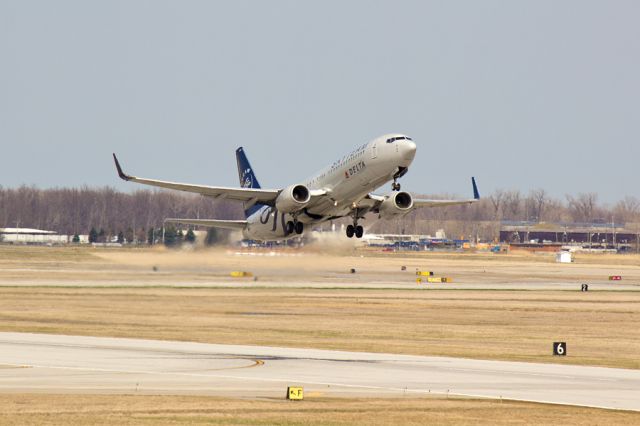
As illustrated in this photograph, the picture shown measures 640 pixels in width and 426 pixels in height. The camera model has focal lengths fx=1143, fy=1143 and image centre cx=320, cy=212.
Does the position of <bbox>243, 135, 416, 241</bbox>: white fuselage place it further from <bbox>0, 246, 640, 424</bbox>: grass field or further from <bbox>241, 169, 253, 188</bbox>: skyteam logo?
<bbox>241, 169, 253, 188</bbox>: skyteam logo

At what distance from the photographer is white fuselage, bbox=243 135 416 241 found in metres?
55.7

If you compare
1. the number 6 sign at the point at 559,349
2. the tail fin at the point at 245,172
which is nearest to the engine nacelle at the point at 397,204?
the tail fin at the point at 245,172

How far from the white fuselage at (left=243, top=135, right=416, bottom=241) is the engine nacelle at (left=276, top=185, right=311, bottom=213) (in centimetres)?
120

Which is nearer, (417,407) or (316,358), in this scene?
(417,407)

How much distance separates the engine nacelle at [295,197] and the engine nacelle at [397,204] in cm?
466

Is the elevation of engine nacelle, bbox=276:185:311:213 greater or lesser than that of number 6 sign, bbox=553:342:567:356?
greater

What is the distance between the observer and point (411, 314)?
192 feet

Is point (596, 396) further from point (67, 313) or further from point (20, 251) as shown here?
point (20, 251)

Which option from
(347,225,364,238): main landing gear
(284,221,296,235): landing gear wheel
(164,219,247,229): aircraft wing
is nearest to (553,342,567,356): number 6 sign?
(347,225,364,238): main landing gear

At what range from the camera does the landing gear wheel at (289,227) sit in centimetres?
6771

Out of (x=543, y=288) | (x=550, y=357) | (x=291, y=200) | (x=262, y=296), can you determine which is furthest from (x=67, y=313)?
(x=543, y=288)

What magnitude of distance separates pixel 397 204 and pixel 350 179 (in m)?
4.46

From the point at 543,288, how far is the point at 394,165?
35.6 m

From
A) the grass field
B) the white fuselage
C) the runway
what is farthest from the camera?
the white fuselage
